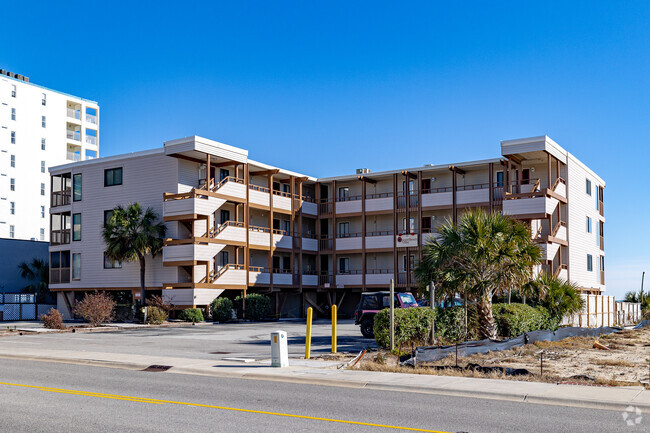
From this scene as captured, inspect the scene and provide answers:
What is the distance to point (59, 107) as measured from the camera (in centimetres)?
8469

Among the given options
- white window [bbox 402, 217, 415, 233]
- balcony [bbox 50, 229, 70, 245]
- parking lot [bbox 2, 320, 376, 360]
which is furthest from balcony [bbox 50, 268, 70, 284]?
white window [bbox 402, 217, 415, 233]

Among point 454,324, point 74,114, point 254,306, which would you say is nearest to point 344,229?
point 254,306

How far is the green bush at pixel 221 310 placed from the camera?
44.6 m

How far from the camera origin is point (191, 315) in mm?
43125

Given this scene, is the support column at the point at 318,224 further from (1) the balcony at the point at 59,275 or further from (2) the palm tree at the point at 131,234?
(1) the balcony at the point at 59,275

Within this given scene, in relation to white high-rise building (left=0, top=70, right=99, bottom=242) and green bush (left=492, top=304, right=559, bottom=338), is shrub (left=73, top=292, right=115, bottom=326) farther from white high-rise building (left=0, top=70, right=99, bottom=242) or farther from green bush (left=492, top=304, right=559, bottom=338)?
white high-rise building (left=0, top=70, right=99, bottom=242)

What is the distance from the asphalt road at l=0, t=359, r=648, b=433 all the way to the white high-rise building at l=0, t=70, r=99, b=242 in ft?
221

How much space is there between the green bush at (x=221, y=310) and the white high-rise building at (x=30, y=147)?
135 ft

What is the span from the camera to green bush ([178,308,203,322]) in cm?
4316

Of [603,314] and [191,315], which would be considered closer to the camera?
[603,314]

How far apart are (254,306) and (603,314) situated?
21601 millimetres

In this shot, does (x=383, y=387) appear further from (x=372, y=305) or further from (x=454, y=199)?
(x=454, y=199)

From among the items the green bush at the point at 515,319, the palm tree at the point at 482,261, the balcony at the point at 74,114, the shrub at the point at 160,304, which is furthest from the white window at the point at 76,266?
the balcony at the point at 74,114

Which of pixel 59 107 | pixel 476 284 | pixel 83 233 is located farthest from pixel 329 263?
pixel 59 107
